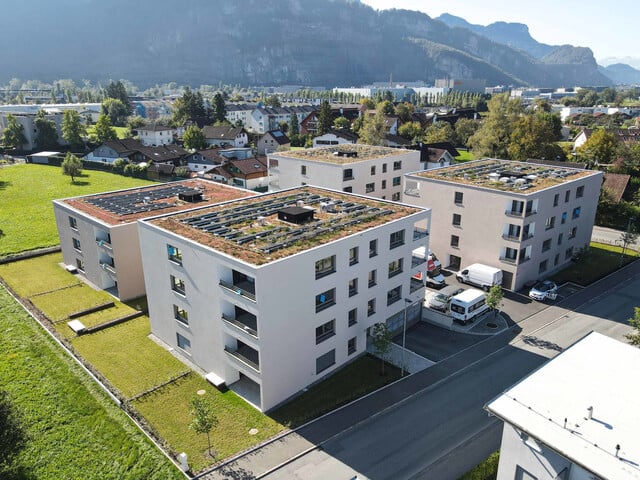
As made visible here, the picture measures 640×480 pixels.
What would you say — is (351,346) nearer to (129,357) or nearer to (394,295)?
(394,295)

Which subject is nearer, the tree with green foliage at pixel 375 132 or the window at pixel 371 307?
the window at pixel 371 307

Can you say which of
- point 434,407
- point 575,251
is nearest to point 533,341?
point 434,407

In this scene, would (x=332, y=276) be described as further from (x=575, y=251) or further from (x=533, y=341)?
(x=575, y=251)

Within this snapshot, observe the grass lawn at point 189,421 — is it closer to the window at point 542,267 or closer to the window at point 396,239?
the window at point 396,239

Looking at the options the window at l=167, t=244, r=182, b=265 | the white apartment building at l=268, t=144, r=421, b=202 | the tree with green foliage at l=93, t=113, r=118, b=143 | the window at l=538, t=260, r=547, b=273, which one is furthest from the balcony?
the tree with green foliage at l=93, t=113, r=118, b=143

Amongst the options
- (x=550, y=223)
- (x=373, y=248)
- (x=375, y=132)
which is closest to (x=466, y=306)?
(x=373, y=248)

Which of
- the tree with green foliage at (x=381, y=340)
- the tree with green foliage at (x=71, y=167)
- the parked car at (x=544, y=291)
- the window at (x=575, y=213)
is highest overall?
the window at (x=575, y=213)

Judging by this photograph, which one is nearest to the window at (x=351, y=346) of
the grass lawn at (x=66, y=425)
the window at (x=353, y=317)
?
the window at (x=353, y=317)
